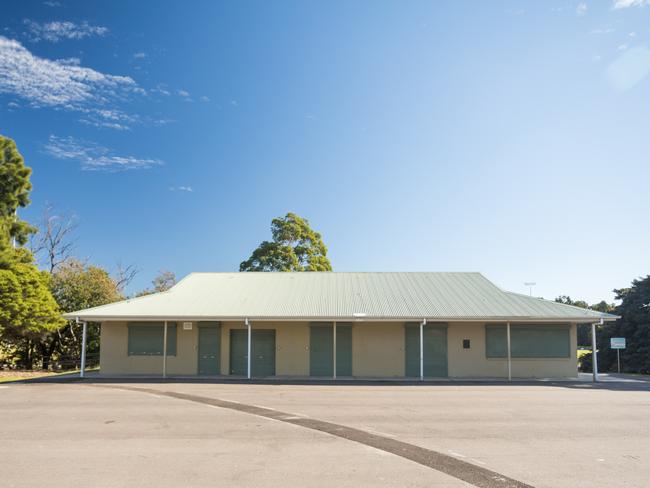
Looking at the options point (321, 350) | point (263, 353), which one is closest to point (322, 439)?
point (321, 350)

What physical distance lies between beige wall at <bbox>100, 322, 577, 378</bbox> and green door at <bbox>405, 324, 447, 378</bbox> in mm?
231

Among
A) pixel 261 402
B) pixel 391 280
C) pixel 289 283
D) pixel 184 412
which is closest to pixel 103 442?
pixel 184 412

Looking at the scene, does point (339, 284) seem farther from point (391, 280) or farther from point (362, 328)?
point (362, 328)

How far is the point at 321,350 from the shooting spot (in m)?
20.8

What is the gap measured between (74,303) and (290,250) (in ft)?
47.7

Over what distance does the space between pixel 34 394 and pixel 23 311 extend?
911 cm

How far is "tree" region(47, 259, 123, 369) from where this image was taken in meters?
28.6

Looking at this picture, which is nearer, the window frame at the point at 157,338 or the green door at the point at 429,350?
the green door at the point at 429,350

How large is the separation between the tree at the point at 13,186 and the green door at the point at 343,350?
16.7 metres

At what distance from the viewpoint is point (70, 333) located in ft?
95.8

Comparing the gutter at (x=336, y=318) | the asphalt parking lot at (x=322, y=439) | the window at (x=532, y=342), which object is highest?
the gutter at (x=336, y=318)

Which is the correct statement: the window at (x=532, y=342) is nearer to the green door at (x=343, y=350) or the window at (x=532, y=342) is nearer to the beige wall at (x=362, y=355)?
the beige wall at (x=362, y=355)

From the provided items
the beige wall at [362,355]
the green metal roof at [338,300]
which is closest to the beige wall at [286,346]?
the beige wall at [362,355]

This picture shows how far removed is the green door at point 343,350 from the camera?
67.9 feet
